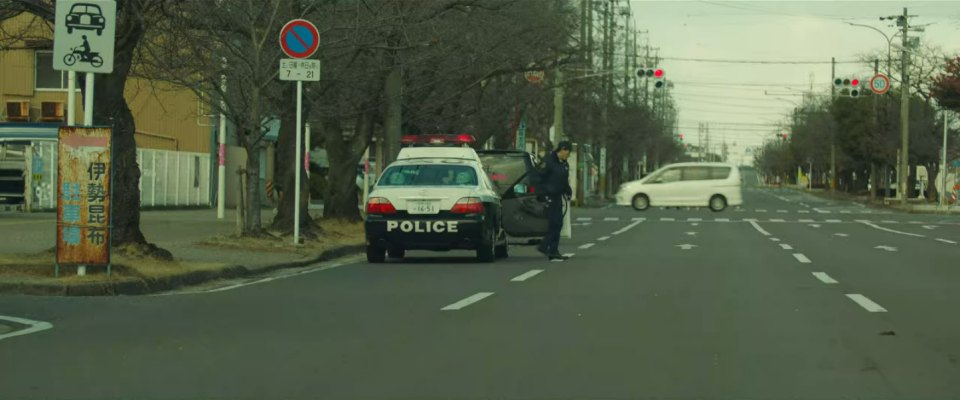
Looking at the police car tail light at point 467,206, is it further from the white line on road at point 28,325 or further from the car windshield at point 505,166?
the white line on road at point 28,325

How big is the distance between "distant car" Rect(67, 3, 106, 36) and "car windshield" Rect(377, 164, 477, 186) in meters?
6.35

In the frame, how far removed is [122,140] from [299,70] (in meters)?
4.54

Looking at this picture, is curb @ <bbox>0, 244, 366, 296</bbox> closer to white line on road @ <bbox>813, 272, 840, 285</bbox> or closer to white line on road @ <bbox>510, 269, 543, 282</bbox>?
white line on road @ <bbox>510, 269, 543, 282</bbox>

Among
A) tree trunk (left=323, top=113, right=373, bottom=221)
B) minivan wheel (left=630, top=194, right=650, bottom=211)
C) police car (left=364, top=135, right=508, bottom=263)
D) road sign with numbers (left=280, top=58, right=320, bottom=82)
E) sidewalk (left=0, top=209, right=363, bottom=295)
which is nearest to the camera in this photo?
sidewalk (left=0, top=209, right=363, bottom=295)

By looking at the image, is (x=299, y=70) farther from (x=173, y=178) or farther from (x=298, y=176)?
(x=173, y=178)

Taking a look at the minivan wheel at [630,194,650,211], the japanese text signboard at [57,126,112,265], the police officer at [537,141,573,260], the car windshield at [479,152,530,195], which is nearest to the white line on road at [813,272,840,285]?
the police officer at [537,141,573,260]

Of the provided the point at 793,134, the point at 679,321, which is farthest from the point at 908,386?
the point at 793,134

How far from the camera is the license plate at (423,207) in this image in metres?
18.3

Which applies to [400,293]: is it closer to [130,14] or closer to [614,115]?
[130,14]

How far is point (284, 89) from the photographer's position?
920 inches

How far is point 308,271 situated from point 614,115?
61.3 meters

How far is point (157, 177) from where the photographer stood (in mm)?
41344

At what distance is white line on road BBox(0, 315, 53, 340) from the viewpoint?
9.52m

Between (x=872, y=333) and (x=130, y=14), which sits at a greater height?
(x=130, y=14)
